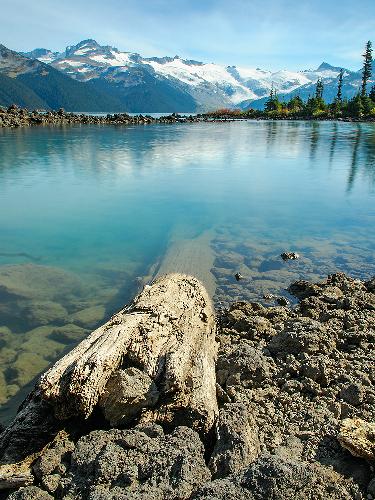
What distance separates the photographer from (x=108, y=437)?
5.13 m

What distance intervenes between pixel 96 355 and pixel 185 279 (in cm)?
376

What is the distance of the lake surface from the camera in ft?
38.6

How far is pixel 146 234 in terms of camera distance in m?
20.1

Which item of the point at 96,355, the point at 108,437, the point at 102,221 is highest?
the point at 96,355

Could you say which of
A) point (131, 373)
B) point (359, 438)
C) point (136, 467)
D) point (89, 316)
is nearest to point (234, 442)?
point (136, 467)

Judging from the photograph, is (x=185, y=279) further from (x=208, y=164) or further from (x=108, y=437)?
(x=208, y=164)

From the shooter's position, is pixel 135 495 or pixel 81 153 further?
pixel 81 153

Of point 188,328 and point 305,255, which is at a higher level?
point 188,328

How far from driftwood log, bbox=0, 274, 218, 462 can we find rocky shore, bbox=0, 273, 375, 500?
0.07 feet

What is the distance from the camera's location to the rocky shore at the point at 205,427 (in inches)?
178

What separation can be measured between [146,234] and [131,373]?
14462 millimetres

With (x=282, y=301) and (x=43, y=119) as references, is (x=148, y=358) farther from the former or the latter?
(x=43, y=119)

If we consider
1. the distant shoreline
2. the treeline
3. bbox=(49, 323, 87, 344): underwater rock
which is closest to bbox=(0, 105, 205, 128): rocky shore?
the distant shoreline

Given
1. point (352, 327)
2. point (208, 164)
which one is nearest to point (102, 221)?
point (352, 327)
